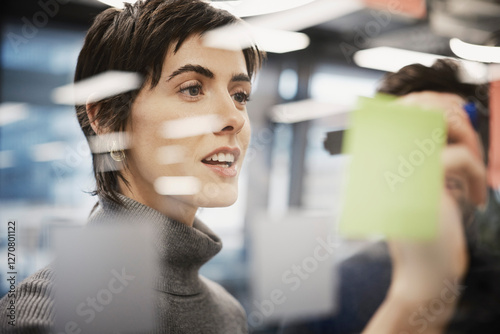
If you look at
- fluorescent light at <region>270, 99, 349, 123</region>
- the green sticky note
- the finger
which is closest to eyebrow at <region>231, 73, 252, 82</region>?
fluorescent light at <region>270, 99, 349, 123</region>

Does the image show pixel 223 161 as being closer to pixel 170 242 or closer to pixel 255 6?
pixel 170 242

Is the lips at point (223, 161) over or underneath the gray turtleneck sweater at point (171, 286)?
over

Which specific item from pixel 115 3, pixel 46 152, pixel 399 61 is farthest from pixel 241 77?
pixel 399 61

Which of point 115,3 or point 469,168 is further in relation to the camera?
point 469,168

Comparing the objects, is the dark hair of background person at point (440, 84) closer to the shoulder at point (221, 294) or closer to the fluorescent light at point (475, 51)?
the fluorescent light at point (475, 51)

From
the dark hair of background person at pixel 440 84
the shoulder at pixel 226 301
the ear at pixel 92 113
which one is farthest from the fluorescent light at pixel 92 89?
the dark hair of background person at pixel 440 84

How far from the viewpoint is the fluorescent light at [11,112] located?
0.91m

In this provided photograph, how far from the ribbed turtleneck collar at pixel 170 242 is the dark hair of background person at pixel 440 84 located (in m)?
0.69

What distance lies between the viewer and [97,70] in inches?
37.1

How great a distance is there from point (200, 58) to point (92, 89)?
0.76 ft

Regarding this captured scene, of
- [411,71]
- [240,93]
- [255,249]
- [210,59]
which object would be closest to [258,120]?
[240,93]

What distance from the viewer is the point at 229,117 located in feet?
3.38

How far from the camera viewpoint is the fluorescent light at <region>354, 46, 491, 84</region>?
51.4 inches

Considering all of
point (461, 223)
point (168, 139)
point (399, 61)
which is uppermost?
point (399, 61)
